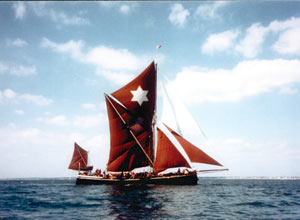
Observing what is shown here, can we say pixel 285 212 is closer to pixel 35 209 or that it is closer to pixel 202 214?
pixel 202 214

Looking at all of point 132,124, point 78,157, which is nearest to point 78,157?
point 78,157

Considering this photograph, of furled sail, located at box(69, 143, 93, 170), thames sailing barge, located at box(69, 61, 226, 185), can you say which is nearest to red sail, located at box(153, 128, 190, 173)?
thames sailing barge, located at box(69, 61, 226, 185)

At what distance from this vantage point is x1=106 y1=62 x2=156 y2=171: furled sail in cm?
4162

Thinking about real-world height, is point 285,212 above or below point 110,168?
below

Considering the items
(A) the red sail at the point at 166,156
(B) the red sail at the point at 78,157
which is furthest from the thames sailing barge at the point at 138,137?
(B) the red sail at the point at 78,157

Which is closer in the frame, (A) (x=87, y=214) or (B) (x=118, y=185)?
(A) (x=87, y=214)

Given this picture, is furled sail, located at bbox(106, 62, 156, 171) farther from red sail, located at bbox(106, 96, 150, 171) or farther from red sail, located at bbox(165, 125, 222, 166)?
red sail, located at bbox(165, 125, 222, 166)

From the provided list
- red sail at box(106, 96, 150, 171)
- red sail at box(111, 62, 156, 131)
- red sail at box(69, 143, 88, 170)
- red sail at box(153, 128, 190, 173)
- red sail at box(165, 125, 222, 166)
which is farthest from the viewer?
red sail at box(69, 143, 88, 170)

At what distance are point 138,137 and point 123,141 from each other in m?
2.66

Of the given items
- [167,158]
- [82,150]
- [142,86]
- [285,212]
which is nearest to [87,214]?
[285,212]

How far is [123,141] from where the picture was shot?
41969mm

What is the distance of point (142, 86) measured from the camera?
139ft

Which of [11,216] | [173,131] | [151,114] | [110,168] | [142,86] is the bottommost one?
[11,216]

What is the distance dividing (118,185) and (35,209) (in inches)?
923
